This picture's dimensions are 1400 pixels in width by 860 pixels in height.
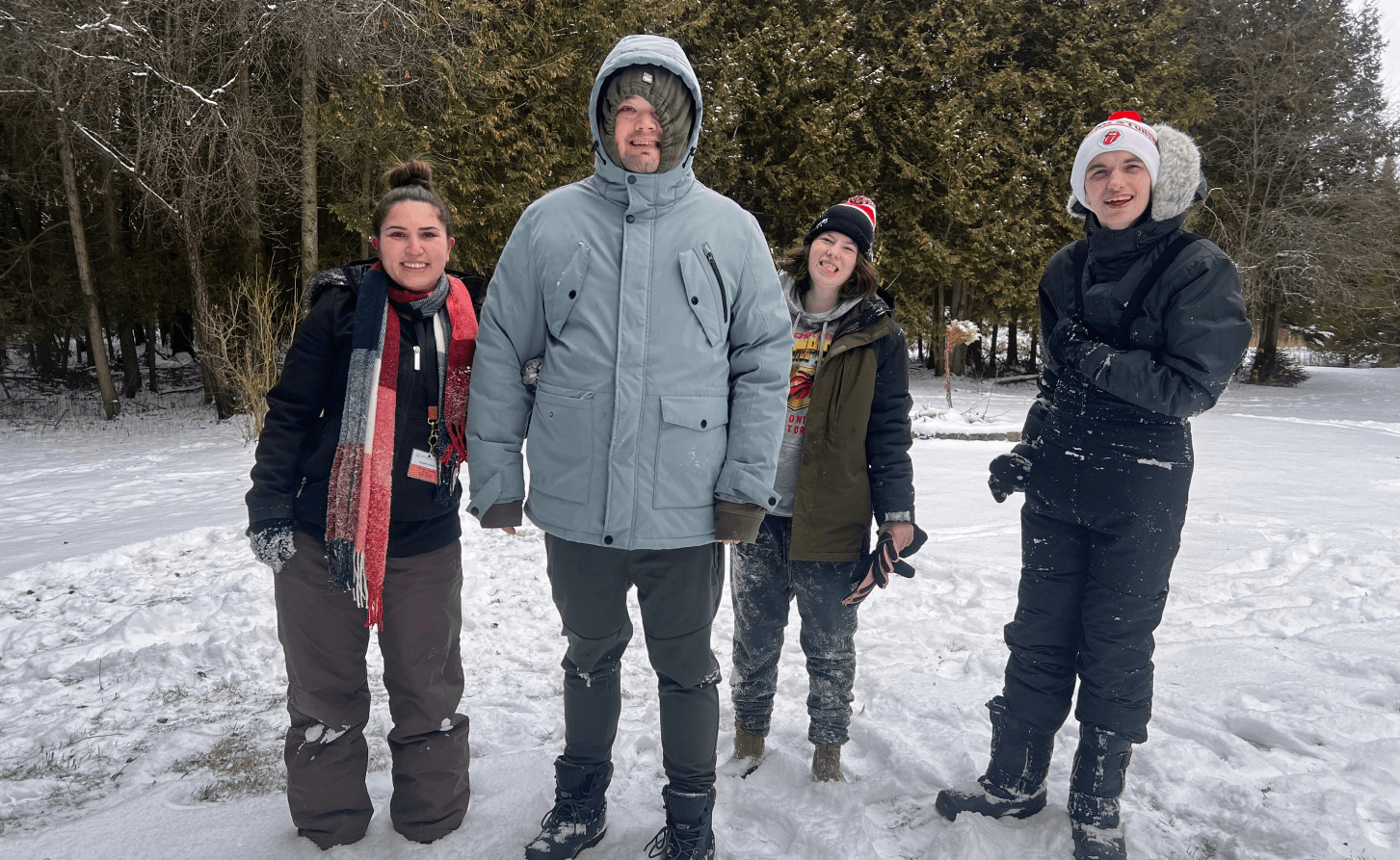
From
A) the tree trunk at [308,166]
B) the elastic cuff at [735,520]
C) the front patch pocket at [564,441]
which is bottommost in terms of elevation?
the elastic cuff at [735,520]

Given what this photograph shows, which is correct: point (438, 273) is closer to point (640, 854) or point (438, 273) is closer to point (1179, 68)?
point (640, 854)

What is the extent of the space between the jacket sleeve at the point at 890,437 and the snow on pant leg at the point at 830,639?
0.77 ft

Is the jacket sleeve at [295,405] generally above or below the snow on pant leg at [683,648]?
above

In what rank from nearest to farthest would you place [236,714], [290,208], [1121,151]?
[1121,151] < [236,714] < [290,208]

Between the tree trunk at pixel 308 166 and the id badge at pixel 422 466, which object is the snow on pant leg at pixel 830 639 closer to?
the id badge at pixel 422 466

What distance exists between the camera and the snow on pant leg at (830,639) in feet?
8.74

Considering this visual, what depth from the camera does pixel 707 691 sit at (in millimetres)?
2275

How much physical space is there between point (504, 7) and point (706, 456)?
1392cm

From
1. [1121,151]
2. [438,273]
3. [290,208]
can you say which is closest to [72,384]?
[290,208]

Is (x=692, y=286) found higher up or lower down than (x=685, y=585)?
higher up

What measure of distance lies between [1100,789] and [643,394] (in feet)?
5.85

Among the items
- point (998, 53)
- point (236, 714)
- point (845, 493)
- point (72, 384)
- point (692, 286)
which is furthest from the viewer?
point (998, 53)

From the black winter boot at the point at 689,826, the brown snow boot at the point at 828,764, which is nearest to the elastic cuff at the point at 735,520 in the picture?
the black winter boot at the point at 689,826

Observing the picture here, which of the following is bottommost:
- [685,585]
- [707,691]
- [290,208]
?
[707,691]
